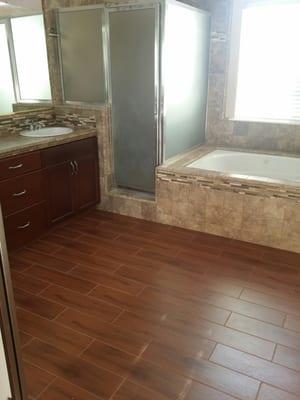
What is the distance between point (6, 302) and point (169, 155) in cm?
268

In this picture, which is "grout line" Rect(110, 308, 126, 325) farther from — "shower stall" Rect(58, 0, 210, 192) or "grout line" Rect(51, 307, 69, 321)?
"shower stall" Rect(58, 0, 210, 192)

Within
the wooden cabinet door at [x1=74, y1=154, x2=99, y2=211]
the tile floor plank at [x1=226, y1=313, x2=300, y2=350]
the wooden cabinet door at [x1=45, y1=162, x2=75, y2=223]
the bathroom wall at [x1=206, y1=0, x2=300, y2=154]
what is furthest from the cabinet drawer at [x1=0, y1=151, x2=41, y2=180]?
the bathroom wall at [x1=206, y1=0, x2=300, y2=154]

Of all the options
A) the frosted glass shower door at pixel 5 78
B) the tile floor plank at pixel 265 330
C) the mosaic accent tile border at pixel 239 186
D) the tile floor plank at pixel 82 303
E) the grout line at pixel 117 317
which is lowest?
the tile floor plank at pixel 265 330

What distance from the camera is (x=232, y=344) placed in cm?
185

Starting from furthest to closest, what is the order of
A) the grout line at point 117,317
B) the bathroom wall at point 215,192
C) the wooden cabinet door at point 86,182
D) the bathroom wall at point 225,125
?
the bathroom wall at point 225,125
the wooden cabinet door at point 86,182
the bathroom wall at point 215,192
the grout line at point 117,317

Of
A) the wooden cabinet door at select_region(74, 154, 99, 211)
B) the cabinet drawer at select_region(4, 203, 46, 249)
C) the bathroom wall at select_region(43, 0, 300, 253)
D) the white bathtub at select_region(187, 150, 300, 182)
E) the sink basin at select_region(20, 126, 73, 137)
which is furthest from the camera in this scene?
the white bathtub at select_region(187, 150, 300, 182)

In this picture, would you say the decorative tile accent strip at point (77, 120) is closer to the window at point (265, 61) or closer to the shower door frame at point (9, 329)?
the window at point (265, 61)

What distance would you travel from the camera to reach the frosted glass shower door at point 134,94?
2.96 metres

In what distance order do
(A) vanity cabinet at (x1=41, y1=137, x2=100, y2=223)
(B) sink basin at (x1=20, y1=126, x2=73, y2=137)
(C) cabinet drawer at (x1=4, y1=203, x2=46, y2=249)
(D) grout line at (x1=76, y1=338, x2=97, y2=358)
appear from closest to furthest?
(D) grout line at (x1=76, y1=338, x2=97, y2=358), (C) cabinet drawer at (x1=4, y1=203, x2=46, y2=249), (A) vanity cabinet at (x1=41, y1=137, x2=100, y2=223), (B) sink basin at (x1=20, y1=126, x2=73, y2=137)

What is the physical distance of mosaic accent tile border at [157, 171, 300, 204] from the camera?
8.71 feet

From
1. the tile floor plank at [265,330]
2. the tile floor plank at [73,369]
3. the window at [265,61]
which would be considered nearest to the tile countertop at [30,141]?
the tile floor plank at [73,369]

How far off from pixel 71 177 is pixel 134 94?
Result: 93 centimetres

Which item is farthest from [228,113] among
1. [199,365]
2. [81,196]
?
[199,365]

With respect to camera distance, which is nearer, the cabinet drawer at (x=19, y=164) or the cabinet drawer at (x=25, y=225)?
the cabinet drawer at (x=19, y=164)
